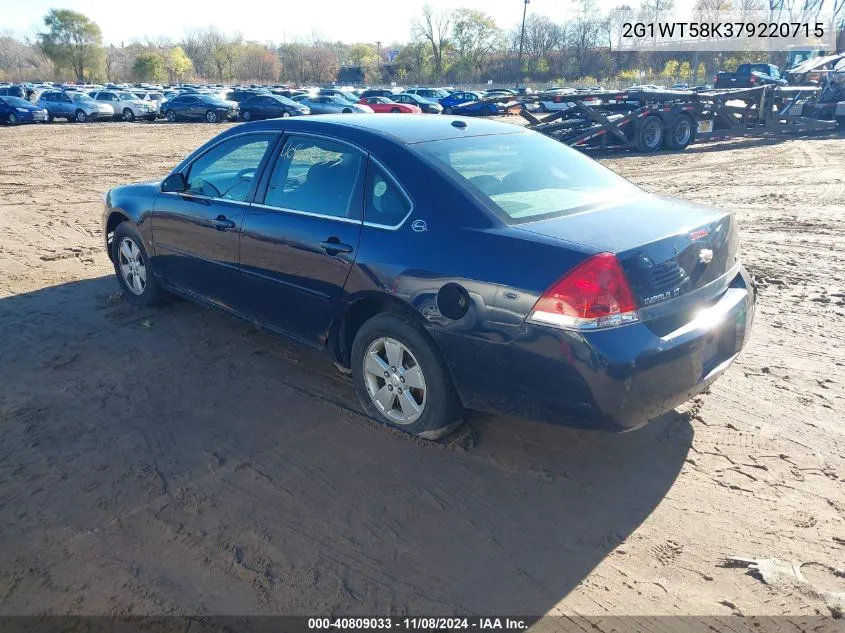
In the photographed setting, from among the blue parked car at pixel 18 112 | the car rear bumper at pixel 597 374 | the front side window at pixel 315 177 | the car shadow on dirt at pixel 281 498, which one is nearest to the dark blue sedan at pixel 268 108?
the blue parked car at pixel 18 112

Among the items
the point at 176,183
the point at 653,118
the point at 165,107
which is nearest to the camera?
the point at 176,183

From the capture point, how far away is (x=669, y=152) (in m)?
18.1

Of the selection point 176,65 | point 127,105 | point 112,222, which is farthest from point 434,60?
point 112,222

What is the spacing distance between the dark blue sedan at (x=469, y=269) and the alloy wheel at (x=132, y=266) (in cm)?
114

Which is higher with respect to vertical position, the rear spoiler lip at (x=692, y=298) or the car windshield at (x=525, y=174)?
the car windshield at (x=525, y=174)

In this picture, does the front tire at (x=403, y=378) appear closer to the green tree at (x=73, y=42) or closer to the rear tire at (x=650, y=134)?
the rear tire at (x=650, y=134)

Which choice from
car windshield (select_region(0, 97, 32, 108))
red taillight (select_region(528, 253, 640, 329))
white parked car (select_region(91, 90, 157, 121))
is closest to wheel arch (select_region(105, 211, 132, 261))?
red taillight (select_region(528, 253, 640, 329))

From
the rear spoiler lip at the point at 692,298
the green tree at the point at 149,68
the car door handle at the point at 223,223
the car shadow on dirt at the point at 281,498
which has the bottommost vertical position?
the car shadow on dirt at the point at 281,498

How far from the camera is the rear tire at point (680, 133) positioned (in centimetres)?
1814

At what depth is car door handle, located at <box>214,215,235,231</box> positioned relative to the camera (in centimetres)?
445

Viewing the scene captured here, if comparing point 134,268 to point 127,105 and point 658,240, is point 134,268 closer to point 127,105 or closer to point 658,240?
point 658,240

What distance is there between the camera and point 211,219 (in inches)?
182

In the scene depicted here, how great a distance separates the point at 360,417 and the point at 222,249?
1.63m

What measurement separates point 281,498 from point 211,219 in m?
2.29
